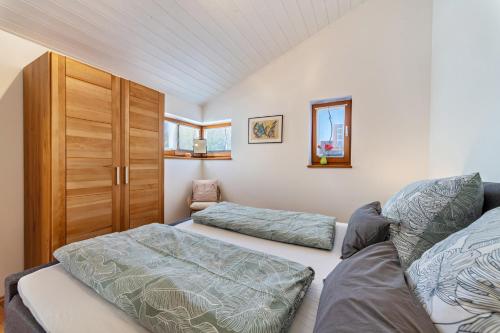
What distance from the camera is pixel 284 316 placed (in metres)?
0.65

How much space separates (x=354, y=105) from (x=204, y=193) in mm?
2489

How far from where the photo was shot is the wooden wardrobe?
1.56 m

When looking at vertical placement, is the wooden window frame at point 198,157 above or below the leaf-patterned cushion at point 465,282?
above

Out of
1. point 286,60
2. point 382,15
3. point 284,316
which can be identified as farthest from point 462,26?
point 284,316

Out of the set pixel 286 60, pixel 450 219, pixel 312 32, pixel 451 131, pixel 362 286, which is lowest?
pixel 362 286

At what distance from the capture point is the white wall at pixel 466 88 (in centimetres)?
108

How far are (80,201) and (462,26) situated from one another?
128 inches

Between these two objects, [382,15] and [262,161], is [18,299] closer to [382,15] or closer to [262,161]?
[262,161]

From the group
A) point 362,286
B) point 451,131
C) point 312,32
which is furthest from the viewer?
point 312,32

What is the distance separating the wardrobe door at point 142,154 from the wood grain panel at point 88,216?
155 millimetres

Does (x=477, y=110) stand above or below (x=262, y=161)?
above

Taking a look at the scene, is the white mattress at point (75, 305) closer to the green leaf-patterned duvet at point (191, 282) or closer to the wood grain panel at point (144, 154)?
the green leaf-patterned duvet at point (191, 282)

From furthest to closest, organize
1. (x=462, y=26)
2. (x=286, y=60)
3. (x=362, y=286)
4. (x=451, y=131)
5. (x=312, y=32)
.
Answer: (x=286, y=60) → (x=312, y=32) → (x=451, y=131) → (x=462, y=26) → (x=362, y=286)

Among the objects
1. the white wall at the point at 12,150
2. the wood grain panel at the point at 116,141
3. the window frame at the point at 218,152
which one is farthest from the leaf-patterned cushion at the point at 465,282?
the window frame at the point at 218,152
